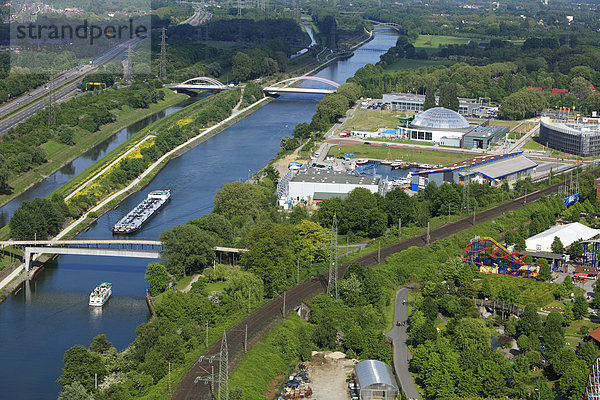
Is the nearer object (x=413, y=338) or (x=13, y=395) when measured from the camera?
(x=13, y=395)

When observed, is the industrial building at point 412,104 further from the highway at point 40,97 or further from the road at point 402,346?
the road at point 402,346

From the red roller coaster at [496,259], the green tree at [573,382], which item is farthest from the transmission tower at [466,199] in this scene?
the green tree at [573,382]

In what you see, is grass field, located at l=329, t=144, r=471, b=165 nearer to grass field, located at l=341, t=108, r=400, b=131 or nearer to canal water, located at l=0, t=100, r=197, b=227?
grass field, located at l=341, t=108, r=400, b=131

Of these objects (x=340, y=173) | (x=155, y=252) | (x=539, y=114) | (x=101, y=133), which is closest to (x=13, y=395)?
(x=155, y=252)

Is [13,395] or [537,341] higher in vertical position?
[537,341]

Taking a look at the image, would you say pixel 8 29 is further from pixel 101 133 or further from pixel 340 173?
pixel 340 173

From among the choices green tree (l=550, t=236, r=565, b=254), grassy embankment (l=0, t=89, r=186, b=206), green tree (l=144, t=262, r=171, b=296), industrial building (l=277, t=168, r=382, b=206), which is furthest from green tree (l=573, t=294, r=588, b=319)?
grassy embankment (l=0, t=89, r=186, b=206)

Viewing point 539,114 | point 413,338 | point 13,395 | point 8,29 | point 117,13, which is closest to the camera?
point 13,395
